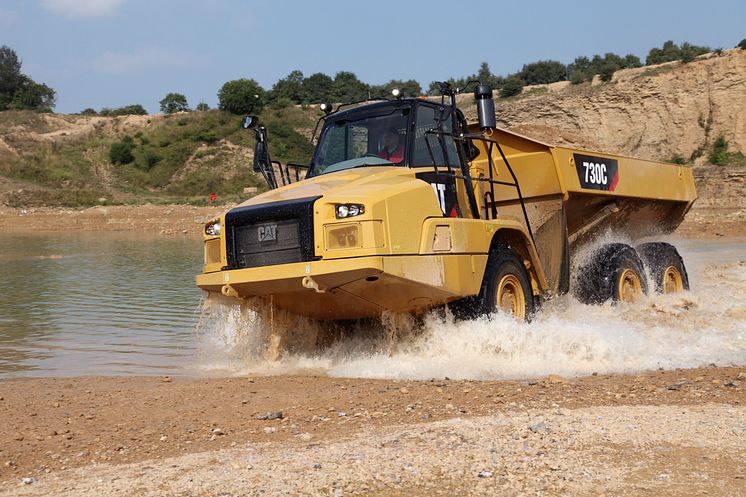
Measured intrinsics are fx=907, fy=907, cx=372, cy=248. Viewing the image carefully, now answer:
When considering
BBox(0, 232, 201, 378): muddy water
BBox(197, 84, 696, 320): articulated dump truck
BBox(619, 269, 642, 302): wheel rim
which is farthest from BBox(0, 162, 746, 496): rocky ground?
BBox(619, 269, 642, 302): wheel rim

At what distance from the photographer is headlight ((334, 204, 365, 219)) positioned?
24.1ft

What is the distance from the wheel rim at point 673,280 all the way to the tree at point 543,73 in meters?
60.8

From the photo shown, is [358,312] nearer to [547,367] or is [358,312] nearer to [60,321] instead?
[547,367]

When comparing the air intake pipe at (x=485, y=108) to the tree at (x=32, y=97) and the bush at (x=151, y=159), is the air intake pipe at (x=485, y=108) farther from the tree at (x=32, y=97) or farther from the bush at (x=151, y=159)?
the tree at (x=32, y=97)

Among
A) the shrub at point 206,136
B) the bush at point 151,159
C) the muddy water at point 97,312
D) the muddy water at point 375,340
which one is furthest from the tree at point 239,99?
the muddy water at point 375,340

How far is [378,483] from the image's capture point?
451 cm

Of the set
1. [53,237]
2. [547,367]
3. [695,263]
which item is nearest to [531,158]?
[547,367]

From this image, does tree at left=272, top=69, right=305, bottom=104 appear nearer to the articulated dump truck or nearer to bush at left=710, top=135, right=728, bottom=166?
bush at left=710, top=135, right=728, bottom=166

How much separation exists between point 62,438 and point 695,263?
1713 cm

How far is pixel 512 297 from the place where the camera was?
A: 368 inches

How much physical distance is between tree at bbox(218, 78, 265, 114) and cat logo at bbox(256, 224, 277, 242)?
6668 centimetres

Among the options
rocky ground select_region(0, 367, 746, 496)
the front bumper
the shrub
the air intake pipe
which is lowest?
→ rocky ground select_region(0, 367, 746, 496)

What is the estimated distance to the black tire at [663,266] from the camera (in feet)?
41.0

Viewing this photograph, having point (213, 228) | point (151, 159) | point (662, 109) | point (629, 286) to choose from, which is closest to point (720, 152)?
point (662, 109)
